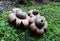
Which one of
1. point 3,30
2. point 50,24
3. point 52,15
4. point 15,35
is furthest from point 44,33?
point 52,15

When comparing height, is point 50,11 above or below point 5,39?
below

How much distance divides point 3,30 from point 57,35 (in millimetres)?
926

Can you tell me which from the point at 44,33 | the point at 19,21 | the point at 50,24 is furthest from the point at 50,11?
the point at 19,21

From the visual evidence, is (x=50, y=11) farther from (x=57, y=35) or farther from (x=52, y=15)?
(x=57, y=35)

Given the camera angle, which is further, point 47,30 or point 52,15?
point 52,15

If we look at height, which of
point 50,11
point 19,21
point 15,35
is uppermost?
point 19,21

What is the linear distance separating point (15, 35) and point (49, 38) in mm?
574

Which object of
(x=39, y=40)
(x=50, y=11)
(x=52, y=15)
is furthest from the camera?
(x=50, y=11)

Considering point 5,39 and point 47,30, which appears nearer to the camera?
point 5,39

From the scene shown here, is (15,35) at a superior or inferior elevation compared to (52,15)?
superior

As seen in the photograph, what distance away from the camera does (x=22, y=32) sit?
8.60 feet

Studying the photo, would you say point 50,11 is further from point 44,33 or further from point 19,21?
point 19,21

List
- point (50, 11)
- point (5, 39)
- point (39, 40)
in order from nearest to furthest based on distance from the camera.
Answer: point (5, 39) → point (39, 40) → point (50, 11)

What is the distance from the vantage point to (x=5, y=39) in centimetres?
249
